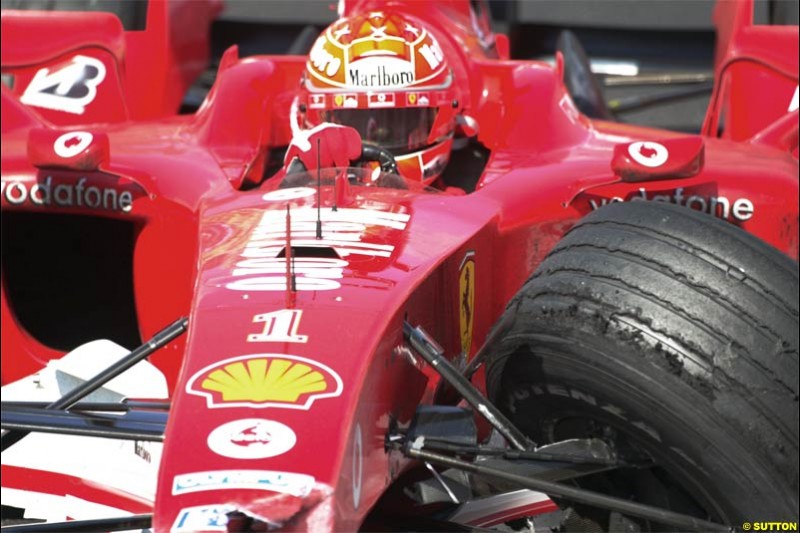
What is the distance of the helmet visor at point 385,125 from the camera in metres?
5.17

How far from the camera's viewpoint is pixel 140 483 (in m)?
4.02

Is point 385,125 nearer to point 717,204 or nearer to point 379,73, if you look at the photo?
point 379,73

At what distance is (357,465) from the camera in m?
3.14

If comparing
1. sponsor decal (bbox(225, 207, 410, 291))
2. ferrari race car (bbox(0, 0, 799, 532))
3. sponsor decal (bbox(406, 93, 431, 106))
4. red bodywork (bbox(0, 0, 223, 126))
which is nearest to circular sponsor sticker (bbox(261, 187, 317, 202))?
ferrari race car (bbox(0, 0, 799, 532))

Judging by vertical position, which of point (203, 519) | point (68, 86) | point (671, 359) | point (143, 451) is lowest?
point (203, 519)

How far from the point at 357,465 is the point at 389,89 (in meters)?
2.21

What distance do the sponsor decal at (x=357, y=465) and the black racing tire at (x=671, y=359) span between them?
629 millimetres

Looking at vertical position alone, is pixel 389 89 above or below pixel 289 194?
above

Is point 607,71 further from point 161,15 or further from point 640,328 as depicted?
point 640,328

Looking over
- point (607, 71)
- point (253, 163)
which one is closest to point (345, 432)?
point (253, 163)

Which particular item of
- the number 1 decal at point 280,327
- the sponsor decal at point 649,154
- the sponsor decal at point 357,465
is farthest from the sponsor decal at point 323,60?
the sponsor decal at point 357,465

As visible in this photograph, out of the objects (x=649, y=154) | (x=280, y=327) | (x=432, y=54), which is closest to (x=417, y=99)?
(x=432, y=54)

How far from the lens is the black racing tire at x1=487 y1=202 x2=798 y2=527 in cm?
340

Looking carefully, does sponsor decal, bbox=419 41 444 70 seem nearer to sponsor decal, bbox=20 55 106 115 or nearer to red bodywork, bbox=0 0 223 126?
red bodywork, bbox=0 0 223 126
